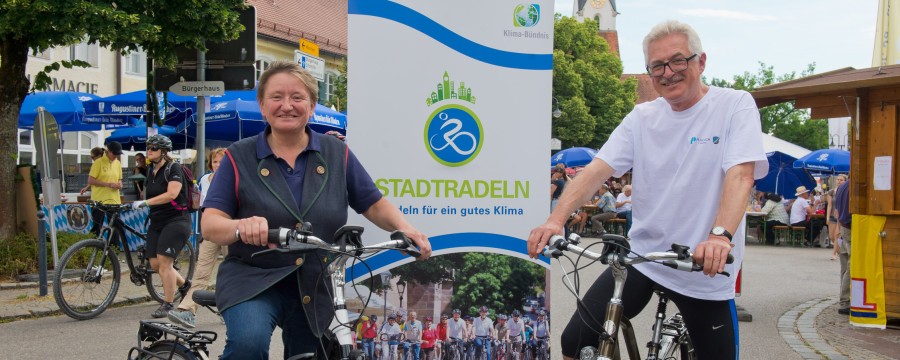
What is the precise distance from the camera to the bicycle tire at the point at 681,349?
385cm

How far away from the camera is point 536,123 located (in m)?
4.55

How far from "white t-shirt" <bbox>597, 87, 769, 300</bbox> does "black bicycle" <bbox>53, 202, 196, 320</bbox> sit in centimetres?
687

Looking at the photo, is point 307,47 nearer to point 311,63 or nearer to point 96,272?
point 311,63

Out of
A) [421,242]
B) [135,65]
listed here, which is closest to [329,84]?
[135,65]

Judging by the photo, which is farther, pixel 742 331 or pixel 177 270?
pixel 177 270

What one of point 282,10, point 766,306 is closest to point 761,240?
point 766,306

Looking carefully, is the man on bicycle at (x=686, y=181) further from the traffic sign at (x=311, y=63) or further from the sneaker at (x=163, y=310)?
the traffic sign at (x=311, y=63)

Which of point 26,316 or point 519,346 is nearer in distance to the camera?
point 519,346

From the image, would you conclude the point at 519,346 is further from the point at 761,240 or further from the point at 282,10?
the point at 282,10

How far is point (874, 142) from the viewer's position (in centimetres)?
959

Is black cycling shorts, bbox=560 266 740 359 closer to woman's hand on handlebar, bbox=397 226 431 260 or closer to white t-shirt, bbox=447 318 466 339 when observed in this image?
woman's hand on handlebar, bbox=397 226 431 260

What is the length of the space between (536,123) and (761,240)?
77.4 feet

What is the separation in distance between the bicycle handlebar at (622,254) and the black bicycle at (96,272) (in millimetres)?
6942

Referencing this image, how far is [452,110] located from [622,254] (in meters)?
1.62
